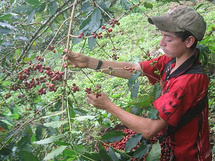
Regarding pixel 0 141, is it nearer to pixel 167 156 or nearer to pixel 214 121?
pixel 167 156

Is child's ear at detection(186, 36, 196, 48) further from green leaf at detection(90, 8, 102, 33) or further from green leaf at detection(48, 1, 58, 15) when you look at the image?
green leaf at detection(48, 1, 58, 15)

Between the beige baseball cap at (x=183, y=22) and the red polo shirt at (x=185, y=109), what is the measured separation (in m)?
0.16

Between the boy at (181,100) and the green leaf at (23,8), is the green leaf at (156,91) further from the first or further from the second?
the green leaf at (23,8)

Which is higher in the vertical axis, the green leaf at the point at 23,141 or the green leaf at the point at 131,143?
the green leaf at the point at 23,141

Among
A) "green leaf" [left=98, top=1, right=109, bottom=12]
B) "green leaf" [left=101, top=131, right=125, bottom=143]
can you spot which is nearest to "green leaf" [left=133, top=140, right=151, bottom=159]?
"green leaf" [left=101, top=131, right=125, bottom=143]

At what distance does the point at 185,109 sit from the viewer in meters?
1.58

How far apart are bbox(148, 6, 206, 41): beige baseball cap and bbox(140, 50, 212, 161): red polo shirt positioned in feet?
0.54

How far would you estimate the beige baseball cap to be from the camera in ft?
5.49

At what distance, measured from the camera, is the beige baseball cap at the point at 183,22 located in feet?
5.49

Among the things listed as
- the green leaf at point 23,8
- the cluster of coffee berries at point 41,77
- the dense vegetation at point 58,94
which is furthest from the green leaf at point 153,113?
the green leaf at point 23,8

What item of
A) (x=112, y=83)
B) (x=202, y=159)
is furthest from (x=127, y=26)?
(x=202, y=159)

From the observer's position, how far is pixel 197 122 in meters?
1.68

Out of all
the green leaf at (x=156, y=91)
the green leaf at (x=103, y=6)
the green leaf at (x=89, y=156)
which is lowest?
the green leaf at (x=89, y=156)

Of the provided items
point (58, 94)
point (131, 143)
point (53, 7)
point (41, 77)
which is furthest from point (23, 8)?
point (131, 143)
